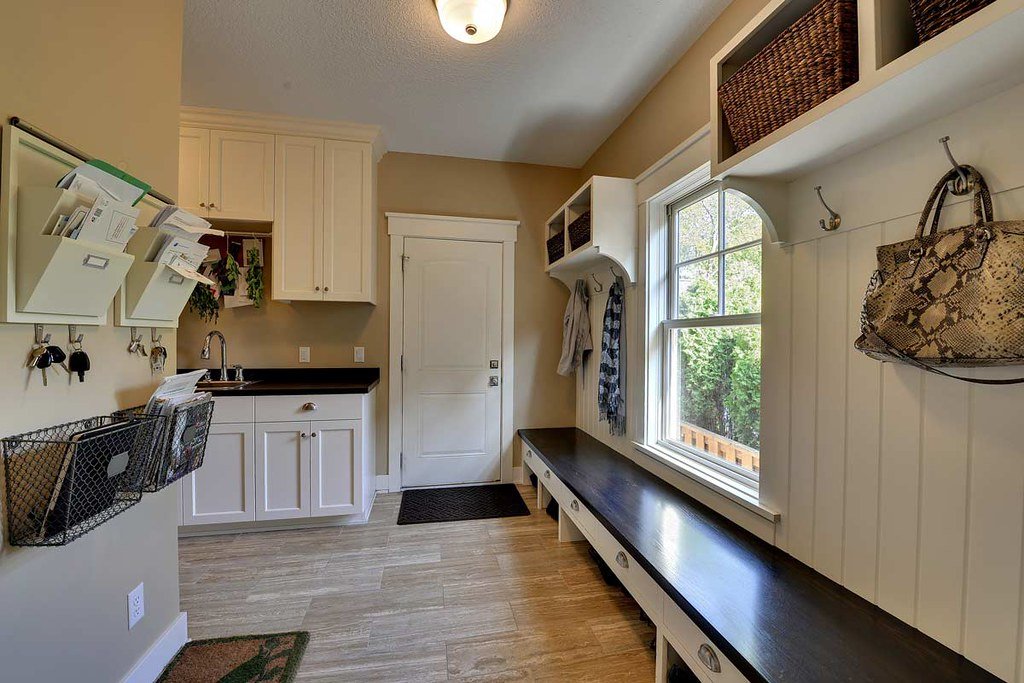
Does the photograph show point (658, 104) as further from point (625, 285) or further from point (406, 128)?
point (406, 128)

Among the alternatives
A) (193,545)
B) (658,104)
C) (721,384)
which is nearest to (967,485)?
(721,384)


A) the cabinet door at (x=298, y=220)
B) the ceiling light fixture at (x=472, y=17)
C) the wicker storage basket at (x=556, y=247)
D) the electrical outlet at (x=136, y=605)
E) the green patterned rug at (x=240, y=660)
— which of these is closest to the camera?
the electrical outlet at (x=136, y=605)

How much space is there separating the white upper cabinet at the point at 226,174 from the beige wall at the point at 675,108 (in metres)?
2.35

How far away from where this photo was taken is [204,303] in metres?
2.72

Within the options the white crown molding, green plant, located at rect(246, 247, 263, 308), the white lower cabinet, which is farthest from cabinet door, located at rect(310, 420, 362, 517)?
the white crown molding

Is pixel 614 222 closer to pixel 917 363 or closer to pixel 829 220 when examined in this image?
pixel 829 220

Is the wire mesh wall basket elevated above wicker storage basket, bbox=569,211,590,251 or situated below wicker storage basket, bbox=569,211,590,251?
below

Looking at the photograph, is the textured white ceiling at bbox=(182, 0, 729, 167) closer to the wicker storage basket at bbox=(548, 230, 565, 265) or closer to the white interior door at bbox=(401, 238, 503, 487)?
the wicker storage basket at bbox=(548, 230, 565, 265)

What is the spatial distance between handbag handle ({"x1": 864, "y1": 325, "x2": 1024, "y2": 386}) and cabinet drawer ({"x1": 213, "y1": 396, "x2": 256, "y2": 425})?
2875 mm

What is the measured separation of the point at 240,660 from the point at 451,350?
212cm

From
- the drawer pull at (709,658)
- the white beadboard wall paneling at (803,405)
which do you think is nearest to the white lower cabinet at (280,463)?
the drawer pull at (709,658)

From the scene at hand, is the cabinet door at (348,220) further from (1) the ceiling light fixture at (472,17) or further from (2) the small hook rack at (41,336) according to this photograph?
(2) the small hook rack at (41,336)

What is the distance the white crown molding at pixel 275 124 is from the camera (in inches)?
99.6

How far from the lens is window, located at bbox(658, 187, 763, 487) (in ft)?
5.36
